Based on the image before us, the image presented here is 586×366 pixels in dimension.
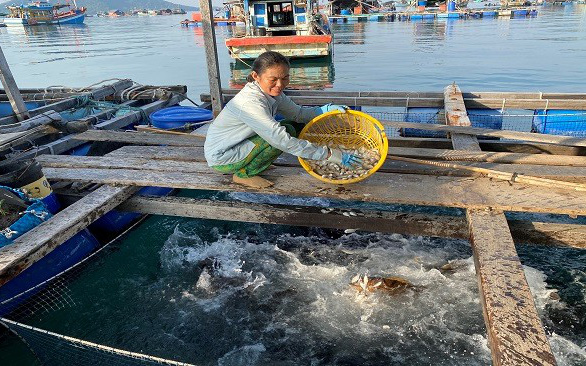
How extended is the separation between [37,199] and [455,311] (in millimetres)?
4383

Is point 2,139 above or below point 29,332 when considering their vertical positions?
above

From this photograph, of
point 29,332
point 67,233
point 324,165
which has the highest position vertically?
point 324,165

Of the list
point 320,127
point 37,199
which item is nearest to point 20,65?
point 37,199

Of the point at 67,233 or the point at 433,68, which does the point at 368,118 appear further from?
the point at 433,68

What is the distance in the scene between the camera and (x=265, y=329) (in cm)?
384

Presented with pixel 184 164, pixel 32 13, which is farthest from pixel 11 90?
pixel 32 13

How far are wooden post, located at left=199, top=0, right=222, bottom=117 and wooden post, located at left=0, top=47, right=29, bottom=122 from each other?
3470mm

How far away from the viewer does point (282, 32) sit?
24609 mm

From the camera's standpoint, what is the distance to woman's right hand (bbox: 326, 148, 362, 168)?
3.25 meters

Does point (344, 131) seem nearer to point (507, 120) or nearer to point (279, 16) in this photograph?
point (507, 120)

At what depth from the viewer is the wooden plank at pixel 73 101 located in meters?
7.07

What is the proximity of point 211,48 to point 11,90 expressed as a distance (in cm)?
388

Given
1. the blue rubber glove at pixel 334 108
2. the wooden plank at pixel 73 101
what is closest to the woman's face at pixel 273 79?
the blue rubber glove at pixel 334 108

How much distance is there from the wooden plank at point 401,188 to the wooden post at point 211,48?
8.24 ft
